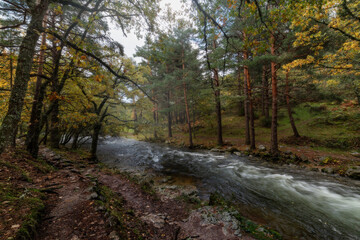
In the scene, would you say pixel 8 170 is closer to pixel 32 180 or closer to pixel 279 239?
pixel 32 180

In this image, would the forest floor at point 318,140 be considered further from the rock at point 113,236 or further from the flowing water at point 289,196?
the rock at point 113,236

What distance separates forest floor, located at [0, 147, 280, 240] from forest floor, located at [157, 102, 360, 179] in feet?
25.0

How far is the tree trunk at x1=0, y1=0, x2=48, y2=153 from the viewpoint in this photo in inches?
116

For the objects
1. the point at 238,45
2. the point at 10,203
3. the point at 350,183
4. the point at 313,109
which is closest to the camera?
the point at 10,203

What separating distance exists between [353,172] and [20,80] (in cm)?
1300

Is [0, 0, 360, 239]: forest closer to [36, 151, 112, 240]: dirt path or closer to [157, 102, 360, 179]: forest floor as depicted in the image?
[157, 102, 360, 179]: forest floor

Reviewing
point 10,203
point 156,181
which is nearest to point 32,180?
point 10,203

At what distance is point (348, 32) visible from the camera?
6.48 m

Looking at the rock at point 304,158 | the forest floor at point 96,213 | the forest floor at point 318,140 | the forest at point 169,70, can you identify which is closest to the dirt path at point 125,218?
the forest floor at point 96,213

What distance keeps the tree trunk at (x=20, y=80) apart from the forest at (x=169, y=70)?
0.02m

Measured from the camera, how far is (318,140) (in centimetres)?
1190

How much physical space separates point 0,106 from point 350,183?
1745cm

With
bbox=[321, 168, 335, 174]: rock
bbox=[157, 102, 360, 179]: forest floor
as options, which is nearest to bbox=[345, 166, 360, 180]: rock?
bbox=[157, 102, 360, 179]: forest floor

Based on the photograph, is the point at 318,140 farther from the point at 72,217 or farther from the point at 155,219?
the point at 72,217
